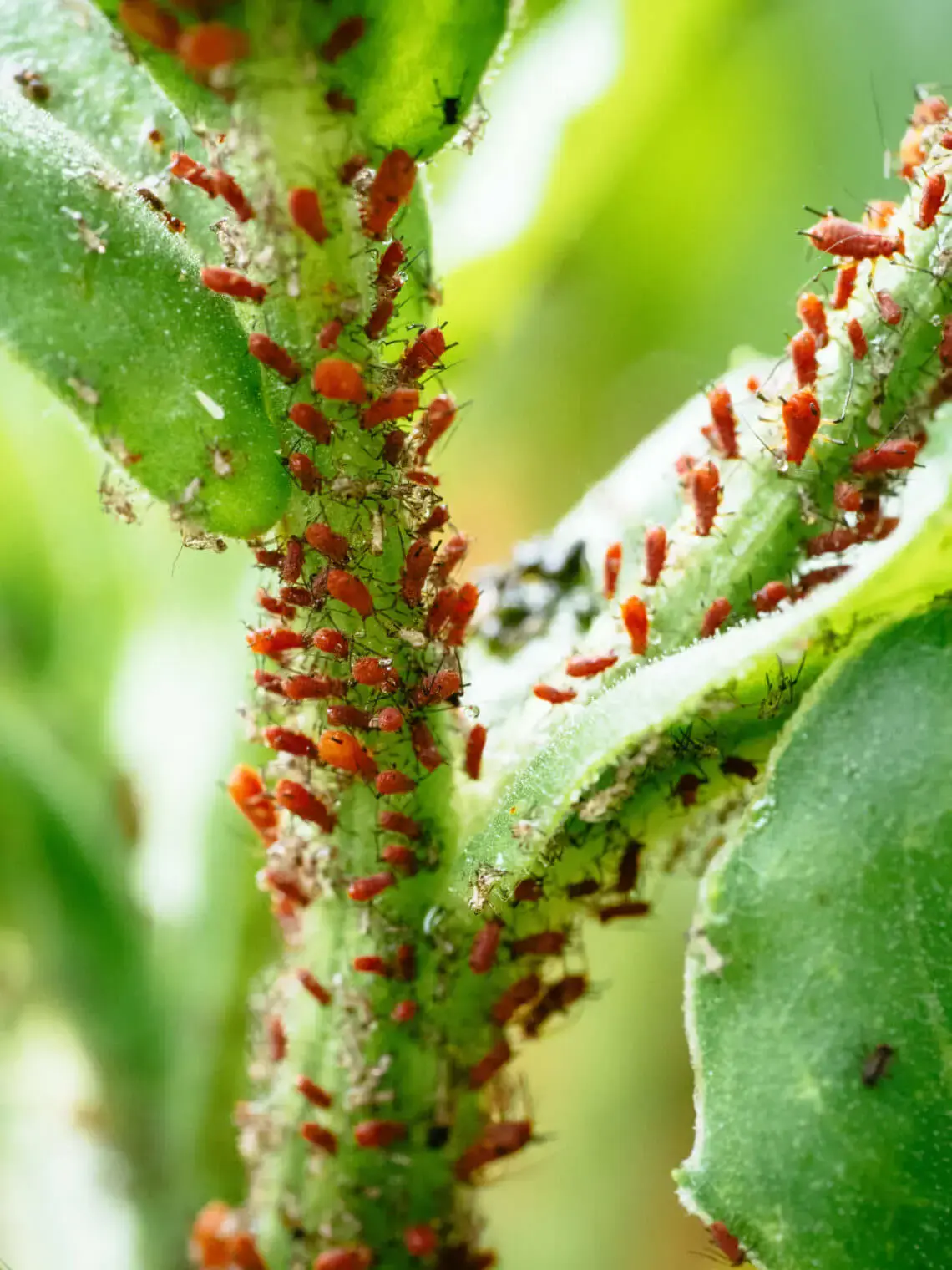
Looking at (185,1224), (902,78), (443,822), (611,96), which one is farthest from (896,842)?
(902,78)

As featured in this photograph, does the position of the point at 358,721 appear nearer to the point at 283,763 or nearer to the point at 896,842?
the point at 283,763

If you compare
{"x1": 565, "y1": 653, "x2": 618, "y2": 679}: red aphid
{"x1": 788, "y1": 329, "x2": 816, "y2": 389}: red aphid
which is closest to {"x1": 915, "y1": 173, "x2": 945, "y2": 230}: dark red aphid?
{"x1": 788, "y1": 329, "x2": 816, "y2": 389}: red aphid

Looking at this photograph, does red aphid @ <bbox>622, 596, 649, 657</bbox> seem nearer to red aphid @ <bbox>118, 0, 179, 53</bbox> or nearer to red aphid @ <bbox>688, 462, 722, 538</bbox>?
red aphid @ <bbox>688, 462, 722, 538</bbox>

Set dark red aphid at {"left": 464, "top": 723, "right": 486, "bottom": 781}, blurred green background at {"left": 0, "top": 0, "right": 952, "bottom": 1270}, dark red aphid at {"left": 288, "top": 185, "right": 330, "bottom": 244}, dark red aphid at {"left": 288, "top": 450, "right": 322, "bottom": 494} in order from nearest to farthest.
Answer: dark red aphid at {"left": 288, "top": 185, "right": 330, "bottom": 244}
dark red aphid at {"left": 288, "top": 450, "right": 322, "bottom": 494}
dark red aphid at {"left": 464, "top": 723, "right": 486, "bottom": 781}
blurred green background at {"left": 0, "top": 0, "right": 952, "bottom": 1270}

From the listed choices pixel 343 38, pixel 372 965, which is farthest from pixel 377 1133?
pixel 343 38

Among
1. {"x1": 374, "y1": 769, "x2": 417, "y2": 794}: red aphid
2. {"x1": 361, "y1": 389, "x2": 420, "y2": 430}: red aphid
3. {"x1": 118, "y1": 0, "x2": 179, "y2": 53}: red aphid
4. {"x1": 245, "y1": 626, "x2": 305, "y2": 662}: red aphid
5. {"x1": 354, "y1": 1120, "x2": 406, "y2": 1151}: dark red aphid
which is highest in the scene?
{"x1": 118, "y1": 0, "x2": 179, "y2": 53}: red aphid
